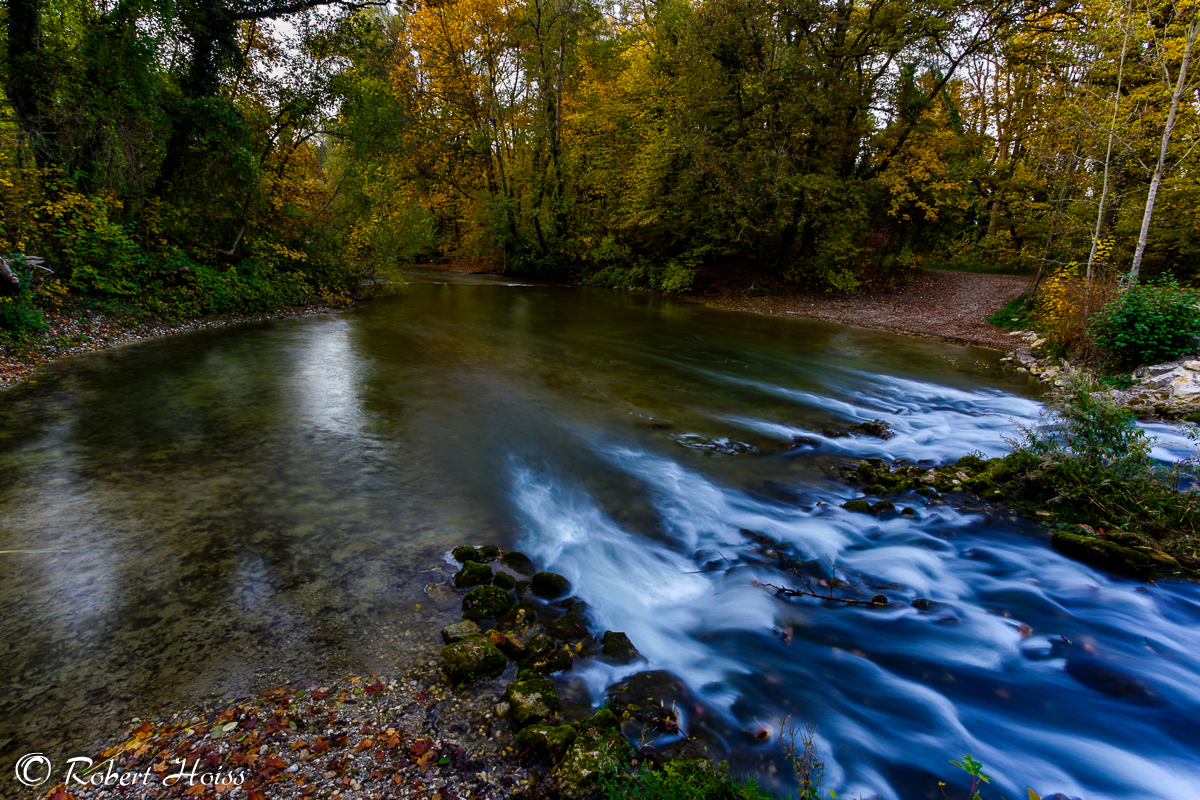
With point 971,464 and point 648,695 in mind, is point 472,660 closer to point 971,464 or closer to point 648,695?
point 648,695

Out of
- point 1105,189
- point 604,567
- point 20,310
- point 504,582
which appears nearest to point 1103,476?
point 604,567

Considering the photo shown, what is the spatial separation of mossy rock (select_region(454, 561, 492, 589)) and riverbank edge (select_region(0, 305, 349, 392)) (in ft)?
29.7

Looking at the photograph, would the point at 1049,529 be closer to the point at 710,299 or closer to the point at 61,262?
the point at 61,262

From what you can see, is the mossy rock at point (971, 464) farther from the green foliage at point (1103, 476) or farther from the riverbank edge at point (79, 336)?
the riverbank edge at point (79, 336)

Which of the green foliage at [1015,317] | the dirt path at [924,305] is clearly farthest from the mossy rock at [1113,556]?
the green foliage at [1015,317]

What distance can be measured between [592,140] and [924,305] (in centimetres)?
1792

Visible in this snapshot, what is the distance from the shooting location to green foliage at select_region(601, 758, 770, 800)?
102 inches

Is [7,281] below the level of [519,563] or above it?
above

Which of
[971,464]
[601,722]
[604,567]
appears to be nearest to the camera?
[601,722]

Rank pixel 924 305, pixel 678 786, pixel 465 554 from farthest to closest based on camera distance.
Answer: pixel 924 305
pixel 465 554
pixel 678 786

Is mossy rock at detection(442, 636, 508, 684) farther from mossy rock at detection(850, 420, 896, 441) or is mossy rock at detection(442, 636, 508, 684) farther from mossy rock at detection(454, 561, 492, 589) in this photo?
mossy rock at detection(850, 420, 896, 441)

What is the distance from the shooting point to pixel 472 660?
352 centimetres

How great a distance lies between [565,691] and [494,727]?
551mm

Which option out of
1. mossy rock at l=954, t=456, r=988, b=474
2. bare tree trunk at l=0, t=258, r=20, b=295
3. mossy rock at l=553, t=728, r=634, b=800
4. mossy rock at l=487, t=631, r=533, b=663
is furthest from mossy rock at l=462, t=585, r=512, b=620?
bare tree trunk at l=0, t=258, r=20, b=295
